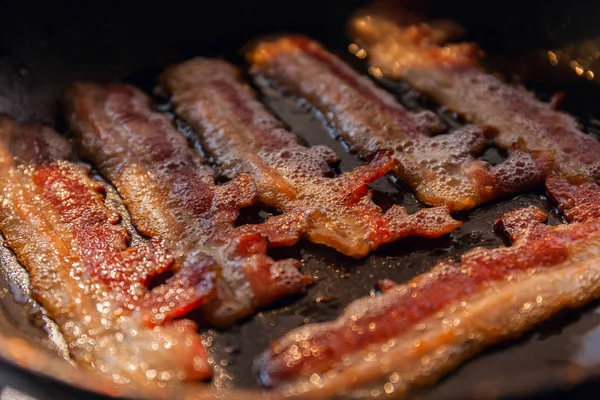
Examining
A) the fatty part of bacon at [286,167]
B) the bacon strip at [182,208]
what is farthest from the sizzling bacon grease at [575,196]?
the bacon strip at [182,208]

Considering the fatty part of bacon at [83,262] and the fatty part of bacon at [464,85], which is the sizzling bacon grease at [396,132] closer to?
the fatty part of bacon at [464,85]

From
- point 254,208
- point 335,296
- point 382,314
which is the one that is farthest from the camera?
point 254,208

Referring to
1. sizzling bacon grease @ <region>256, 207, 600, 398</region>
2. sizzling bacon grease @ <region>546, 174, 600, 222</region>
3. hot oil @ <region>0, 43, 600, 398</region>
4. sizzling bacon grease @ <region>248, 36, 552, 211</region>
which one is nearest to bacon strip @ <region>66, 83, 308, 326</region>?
hot oil @ <region>0, 43, 600, 398</region>

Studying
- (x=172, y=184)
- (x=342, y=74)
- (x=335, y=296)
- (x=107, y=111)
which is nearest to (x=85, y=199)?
(x=172, y=184)

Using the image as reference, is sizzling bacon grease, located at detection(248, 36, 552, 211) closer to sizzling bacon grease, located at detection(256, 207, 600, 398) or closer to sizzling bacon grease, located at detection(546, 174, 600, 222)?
sizzling bacon grease, located at detection(546, 174, 600, 222)

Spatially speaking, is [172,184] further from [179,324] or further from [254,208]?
[179,324]

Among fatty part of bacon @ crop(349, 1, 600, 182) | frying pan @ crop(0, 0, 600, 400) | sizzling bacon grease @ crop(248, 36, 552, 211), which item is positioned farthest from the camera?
fatty part of bacon @ crop(349, 1, 600, 182)
